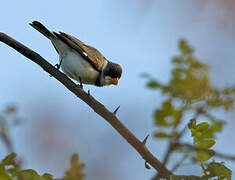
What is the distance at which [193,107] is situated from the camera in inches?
63.8

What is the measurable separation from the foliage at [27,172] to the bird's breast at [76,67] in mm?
3918

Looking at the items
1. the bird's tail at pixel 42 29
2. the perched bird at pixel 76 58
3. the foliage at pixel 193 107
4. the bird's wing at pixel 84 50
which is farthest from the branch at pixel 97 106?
the bird's wing at pixel 84 50

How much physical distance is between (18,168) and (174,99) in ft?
3.80

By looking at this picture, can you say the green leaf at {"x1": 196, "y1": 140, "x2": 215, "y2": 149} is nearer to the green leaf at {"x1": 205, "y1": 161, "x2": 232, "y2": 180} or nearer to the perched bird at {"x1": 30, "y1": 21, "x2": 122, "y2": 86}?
A: the green leaf at {"x1": 205, "y1": 161, "x2": 232, "y2": 180}

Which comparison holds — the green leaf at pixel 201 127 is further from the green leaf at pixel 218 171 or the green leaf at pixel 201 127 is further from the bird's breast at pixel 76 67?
the bird's breast at pixel 76 67

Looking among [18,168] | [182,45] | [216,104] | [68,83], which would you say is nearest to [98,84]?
[68,83]

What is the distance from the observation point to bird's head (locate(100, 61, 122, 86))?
595 cm

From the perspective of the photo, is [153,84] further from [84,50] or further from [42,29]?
[84,50]

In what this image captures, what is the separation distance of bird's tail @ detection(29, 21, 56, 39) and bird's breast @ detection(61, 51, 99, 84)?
0.38 meters

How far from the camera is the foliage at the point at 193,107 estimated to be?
5.28 feet

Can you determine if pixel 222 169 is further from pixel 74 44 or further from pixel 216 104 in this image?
pixel 74 44

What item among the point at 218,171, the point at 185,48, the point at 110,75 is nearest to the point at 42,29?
the point at 110,75

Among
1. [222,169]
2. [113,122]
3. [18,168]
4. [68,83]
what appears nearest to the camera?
[18,168]

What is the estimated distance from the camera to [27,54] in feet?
9.42
